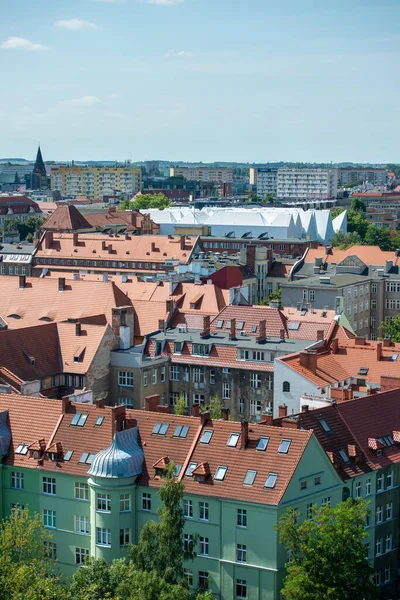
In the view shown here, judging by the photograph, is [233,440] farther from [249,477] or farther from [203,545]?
[203,545]

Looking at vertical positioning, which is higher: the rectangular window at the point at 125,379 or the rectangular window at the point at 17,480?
the rectangular window at the point at 125,379

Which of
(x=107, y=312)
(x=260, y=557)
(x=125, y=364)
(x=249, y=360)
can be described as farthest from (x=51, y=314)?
(x=260, y=557)

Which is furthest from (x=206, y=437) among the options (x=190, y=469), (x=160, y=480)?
(x=160, y=480)

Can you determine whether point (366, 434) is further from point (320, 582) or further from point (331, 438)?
point (320, 582)

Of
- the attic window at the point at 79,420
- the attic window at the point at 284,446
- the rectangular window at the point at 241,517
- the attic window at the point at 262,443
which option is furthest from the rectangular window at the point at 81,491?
the attic window at the point at 284,446

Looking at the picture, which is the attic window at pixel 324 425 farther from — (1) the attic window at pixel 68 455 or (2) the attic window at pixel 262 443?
(1) the attic window at pixel 68 455
